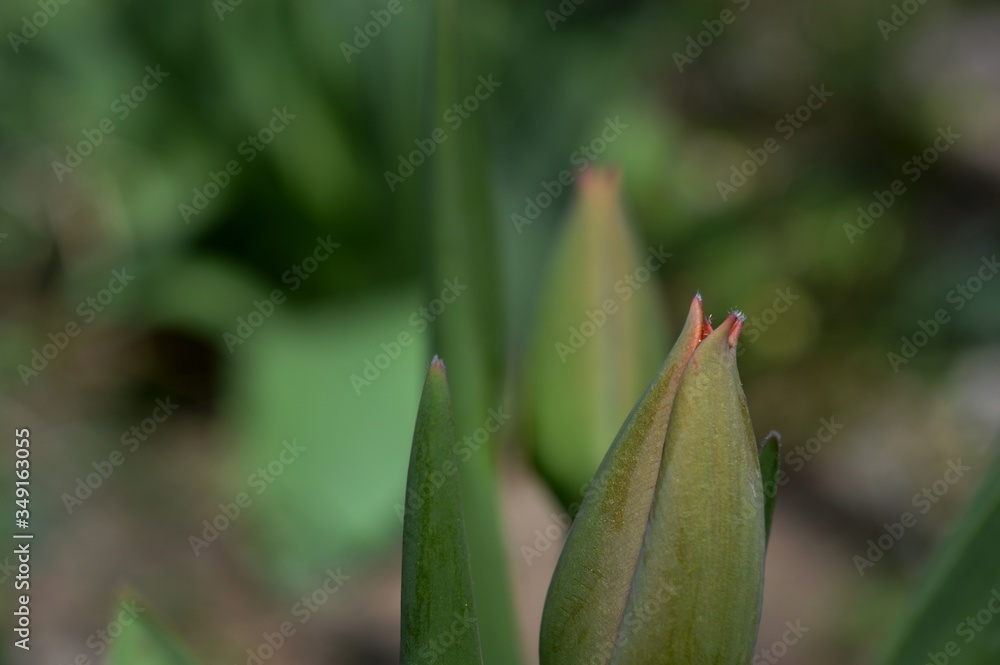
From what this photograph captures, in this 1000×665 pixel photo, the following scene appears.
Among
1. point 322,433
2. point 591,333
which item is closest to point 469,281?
point 591,333

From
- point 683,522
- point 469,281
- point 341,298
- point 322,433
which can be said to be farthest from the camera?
point 341,298

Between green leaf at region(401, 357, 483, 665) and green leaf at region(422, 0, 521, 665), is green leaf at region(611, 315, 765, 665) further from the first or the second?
green leaf at region(422, 0, 521, 665)

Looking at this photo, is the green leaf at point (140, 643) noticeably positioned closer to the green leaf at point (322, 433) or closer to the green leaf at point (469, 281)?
the green leaf at point (469, 281)

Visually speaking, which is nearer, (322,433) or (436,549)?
(436,549)

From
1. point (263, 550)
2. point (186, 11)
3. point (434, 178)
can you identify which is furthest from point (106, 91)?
point (434, 178)

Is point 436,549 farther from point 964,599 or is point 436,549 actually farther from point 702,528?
point 964,599
